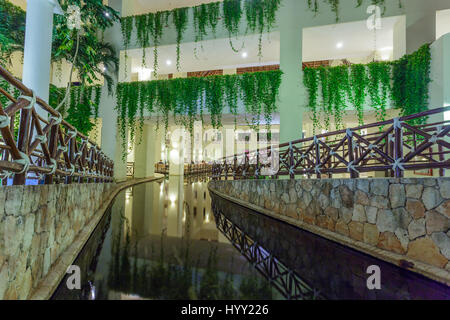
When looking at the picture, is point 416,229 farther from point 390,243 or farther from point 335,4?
point 335,4

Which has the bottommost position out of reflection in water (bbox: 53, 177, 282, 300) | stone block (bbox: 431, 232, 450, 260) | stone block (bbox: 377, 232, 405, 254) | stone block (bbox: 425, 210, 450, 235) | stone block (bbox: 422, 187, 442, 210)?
reflection in water (bbox: 53, 177, 282, 300)

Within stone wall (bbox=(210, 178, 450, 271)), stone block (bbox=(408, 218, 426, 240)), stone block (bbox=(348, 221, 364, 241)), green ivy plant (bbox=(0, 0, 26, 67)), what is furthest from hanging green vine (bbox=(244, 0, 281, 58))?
stone block (bbox=(408, 218, 426, 240))

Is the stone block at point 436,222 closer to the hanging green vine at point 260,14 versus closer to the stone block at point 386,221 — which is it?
the stone block at point 386,221

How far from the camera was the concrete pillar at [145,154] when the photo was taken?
47.3 ft

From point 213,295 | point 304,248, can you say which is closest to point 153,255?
point 213,295

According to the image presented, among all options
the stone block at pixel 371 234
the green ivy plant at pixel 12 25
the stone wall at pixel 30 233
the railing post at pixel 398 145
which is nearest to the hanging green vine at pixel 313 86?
the railing post at pixel 398 145

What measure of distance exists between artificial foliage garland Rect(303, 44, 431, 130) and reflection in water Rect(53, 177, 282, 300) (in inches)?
239

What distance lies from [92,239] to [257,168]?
5.13 m

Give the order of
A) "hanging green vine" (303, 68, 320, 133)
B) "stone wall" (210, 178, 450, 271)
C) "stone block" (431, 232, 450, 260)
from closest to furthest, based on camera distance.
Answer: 1. "stone block" (431, 232, 450, 260)
2. "stone wall" (210, 178, 450, 271)
3. "hanging green vine" (303, 68, 320, 133)

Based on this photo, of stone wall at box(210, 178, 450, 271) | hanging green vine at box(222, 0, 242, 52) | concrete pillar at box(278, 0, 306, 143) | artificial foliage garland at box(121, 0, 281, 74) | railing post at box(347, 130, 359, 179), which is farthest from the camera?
hanging green vine at box(222, 0, 242, 52)

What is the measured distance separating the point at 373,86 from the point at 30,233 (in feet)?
30.4

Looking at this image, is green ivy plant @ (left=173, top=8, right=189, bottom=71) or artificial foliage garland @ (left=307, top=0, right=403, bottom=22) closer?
artificial foliage garland @ (left=307, top=0, right=403, bottom=22)

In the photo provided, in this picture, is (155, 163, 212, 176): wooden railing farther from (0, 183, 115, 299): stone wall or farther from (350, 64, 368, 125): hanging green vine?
(0, 183, 115, 299): stone wall

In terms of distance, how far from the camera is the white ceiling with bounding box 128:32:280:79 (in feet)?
32.5
